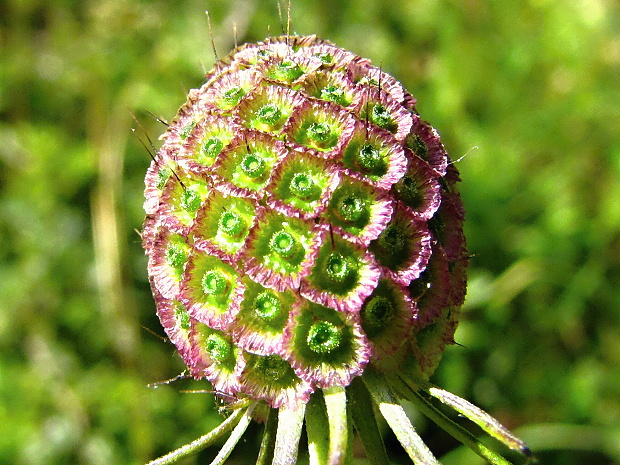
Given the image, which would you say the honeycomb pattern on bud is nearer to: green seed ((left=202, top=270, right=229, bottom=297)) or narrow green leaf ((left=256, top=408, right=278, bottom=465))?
green seed ((left=202, top=270, right=229, bottom=297))

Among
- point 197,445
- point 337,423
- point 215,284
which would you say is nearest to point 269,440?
point 197,445

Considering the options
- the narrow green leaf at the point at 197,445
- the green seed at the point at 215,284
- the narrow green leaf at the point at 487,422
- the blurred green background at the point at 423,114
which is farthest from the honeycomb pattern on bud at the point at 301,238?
the blurred green background at the point at 423,114

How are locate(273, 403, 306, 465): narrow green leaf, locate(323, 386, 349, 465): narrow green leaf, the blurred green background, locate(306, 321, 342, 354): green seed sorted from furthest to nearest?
the blurred green background → locate(306, 321, 342, 354): green seed → locate(273, 403, 306, 465): narrow green leaf → locate(323, 386, 349, 465): narrow green leaf

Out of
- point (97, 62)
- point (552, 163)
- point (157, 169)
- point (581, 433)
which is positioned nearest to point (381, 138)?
point (157, 169)

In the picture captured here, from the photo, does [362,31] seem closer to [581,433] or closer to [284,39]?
[284,39]

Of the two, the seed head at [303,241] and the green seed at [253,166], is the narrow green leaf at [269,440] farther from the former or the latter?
the green seed at [253,166]

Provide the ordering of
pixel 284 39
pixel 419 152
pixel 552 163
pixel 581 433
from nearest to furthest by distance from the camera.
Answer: pixel 419 152
pixel 284 39
pixel 581 433
pixel 552 163

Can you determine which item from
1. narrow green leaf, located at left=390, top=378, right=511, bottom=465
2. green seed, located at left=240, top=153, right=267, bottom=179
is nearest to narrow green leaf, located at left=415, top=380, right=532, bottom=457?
narrow green leaf, located at left=390, top=378, right=511, bottom=465
